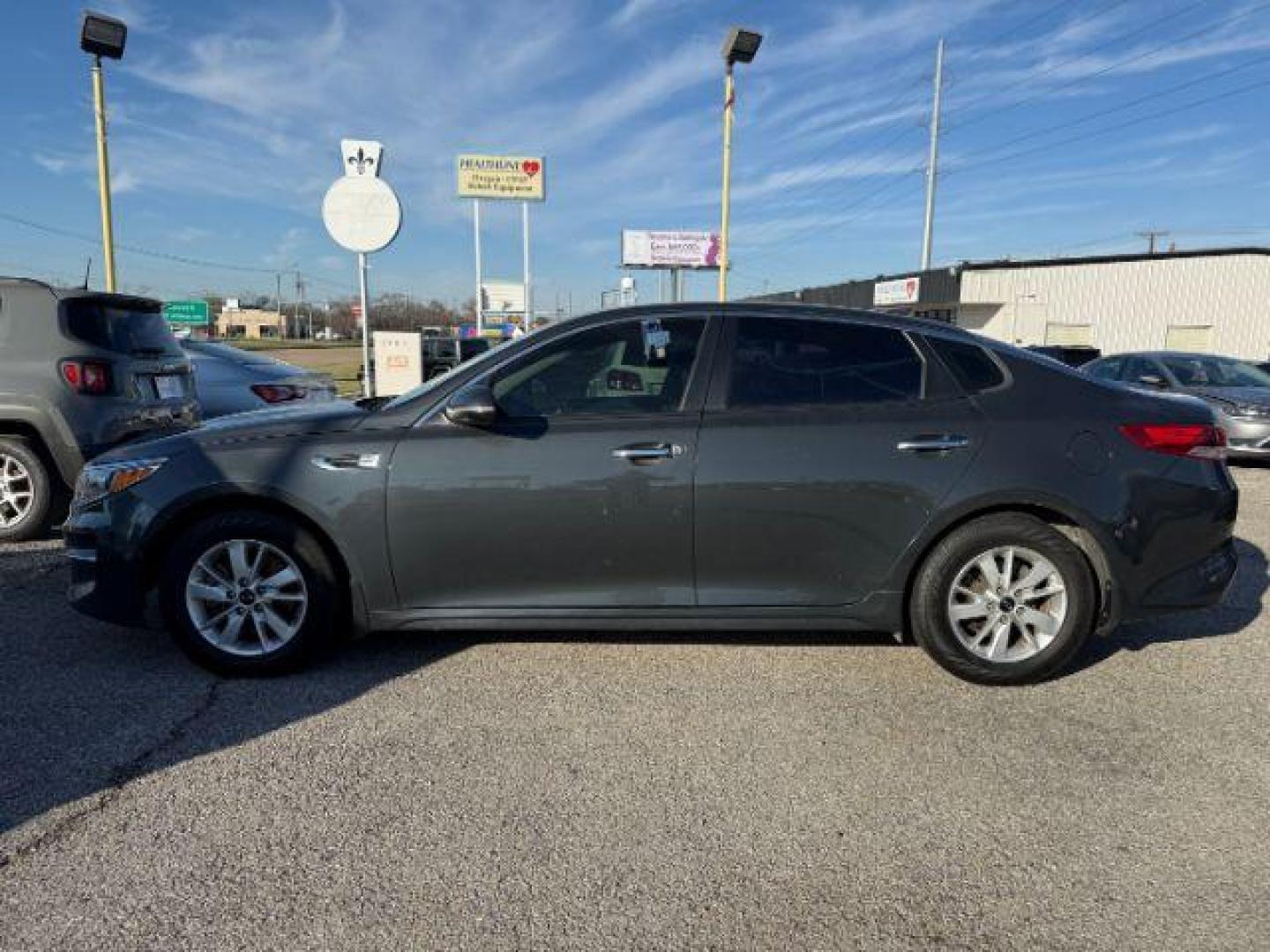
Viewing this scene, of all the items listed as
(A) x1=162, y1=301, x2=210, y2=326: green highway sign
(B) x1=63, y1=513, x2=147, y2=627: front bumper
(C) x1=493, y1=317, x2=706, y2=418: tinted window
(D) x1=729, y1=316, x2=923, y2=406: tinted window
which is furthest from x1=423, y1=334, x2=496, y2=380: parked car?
(D) x1=729, y1=316, x2=923, y2=406: tinted window

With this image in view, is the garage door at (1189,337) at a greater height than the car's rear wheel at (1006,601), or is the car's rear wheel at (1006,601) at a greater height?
the garage door at (1189,337)

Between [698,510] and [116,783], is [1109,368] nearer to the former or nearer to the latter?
[698,510]

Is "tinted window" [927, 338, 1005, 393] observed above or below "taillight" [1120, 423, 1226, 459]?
above

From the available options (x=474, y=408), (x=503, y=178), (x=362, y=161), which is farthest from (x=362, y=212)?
(x=503, y=178)

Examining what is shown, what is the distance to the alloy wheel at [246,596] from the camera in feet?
11.5

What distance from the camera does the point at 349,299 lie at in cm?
9950

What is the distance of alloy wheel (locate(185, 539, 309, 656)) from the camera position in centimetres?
352

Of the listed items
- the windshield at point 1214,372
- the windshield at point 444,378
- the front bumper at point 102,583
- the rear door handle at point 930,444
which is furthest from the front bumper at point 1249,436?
the front bumper at point 102,583

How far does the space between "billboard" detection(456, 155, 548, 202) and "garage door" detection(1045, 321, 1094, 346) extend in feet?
66.9

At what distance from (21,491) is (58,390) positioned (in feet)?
2.90

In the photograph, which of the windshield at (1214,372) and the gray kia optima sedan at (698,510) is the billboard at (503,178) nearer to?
the windshield at (1214,372)

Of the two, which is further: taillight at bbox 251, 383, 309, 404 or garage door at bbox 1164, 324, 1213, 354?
garage door at bbox 1164, 324, 1213, 354

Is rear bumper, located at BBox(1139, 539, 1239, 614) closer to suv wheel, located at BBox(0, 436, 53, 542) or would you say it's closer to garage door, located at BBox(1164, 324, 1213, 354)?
suv wheel, located at BBox(0, 436, 53, 542)

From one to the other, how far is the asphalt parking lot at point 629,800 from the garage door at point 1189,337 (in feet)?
95.6
